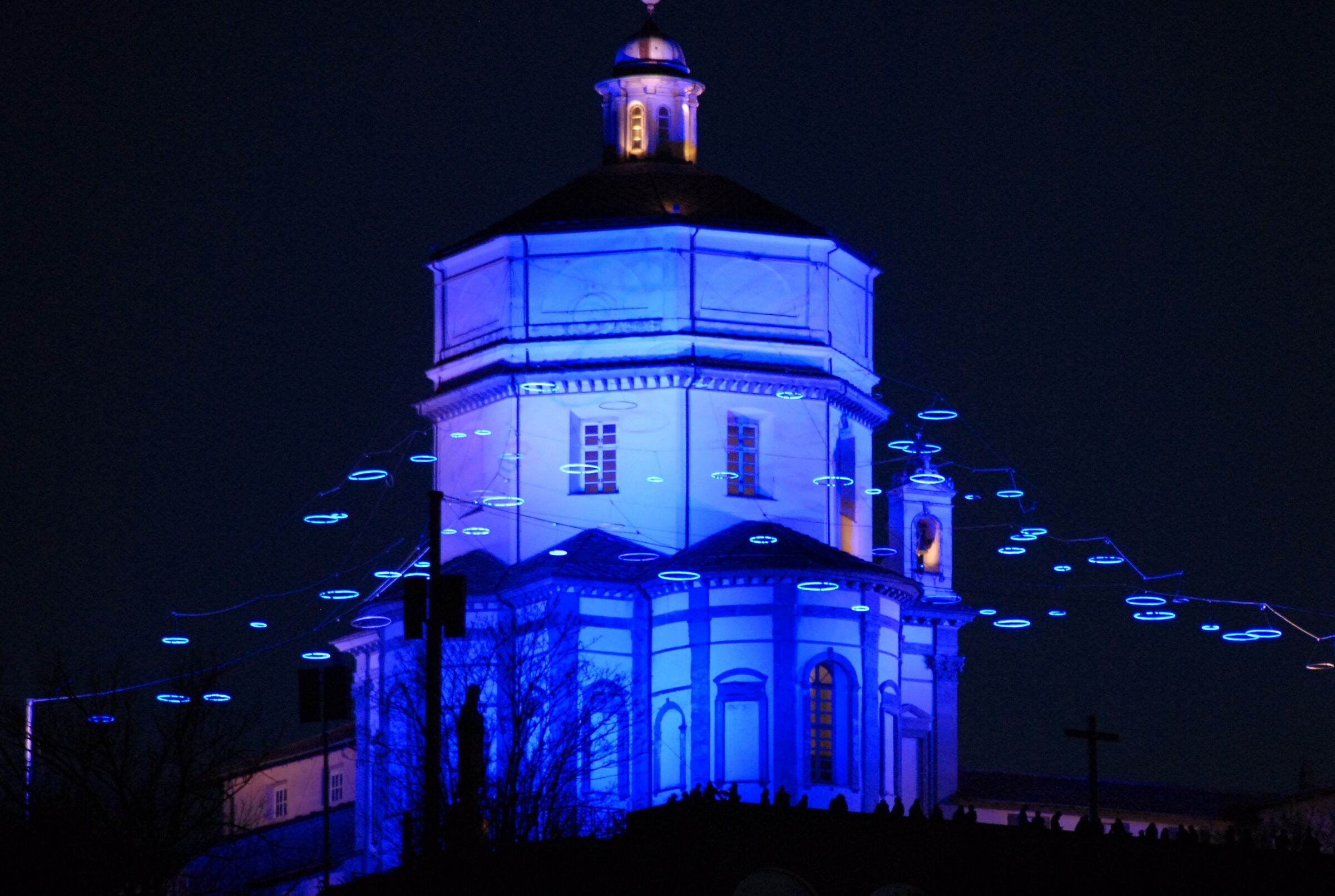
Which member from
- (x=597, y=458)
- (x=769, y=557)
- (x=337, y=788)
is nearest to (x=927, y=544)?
(x=597, y=458)

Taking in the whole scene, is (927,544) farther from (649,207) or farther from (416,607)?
(416,607)

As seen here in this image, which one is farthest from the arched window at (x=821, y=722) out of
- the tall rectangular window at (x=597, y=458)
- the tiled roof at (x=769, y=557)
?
the tall rectangular window at (x=597, y=458)

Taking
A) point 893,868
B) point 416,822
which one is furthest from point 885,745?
point 893,868

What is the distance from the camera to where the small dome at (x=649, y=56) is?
7994cm

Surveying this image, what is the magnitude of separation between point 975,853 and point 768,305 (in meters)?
30.3

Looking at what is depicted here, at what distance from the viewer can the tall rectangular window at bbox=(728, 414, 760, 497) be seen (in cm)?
7319

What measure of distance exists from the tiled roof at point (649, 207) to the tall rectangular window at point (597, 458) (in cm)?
493

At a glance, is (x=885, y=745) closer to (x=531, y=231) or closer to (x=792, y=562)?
(x=792, y=562)

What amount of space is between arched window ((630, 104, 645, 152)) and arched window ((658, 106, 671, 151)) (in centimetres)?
43

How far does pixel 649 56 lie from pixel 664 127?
6.64 ft

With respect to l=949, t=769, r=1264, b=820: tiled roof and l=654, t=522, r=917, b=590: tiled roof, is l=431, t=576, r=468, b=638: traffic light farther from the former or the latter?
l=949, t=769, r=1264, b=820: tiled roof

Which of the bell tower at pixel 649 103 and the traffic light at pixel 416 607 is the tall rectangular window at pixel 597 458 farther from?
the traffic light at pixel 416 607

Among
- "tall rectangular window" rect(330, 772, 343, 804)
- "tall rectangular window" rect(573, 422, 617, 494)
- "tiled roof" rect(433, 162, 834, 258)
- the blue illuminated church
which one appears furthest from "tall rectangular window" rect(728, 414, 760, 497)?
"tall rectangular window" rect(330, 772, 343, 804)

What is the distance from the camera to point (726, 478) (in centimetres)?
7288
